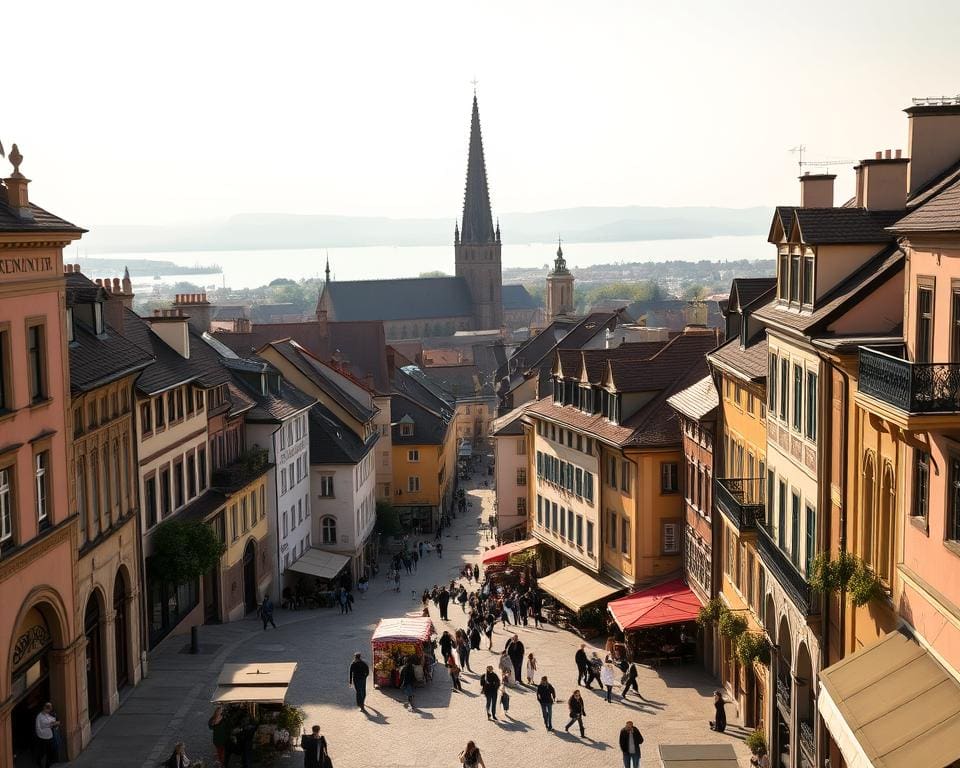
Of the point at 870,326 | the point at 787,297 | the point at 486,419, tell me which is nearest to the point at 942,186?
the point at 870,326

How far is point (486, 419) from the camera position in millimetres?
153000

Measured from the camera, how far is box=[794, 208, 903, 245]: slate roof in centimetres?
2889

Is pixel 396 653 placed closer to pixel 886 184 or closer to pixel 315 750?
pixel 315 750

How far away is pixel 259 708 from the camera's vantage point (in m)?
34.9

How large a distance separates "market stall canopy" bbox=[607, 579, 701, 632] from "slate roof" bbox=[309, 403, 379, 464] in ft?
81.5

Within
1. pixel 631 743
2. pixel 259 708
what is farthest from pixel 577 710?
pixel 259 708

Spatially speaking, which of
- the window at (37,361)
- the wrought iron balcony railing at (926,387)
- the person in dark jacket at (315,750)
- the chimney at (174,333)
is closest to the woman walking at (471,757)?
the person in dark jacket at (315,750)

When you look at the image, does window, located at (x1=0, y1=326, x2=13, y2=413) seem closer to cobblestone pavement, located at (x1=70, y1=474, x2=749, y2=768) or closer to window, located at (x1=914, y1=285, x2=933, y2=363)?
cobblestone pavement, located at (x1=70, y1=474, x2=749, y2=768)

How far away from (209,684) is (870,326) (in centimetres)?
2485

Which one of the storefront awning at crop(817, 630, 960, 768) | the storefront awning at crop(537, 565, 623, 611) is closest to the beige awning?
the storefront awning at crop(537, 565, 623, 611)

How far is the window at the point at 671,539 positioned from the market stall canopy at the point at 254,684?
2002 centimetres

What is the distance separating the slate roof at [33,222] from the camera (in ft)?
98.7

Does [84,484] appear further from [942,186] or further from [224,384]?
[942,186]

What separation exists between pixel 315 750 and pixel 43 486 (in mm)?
9473
